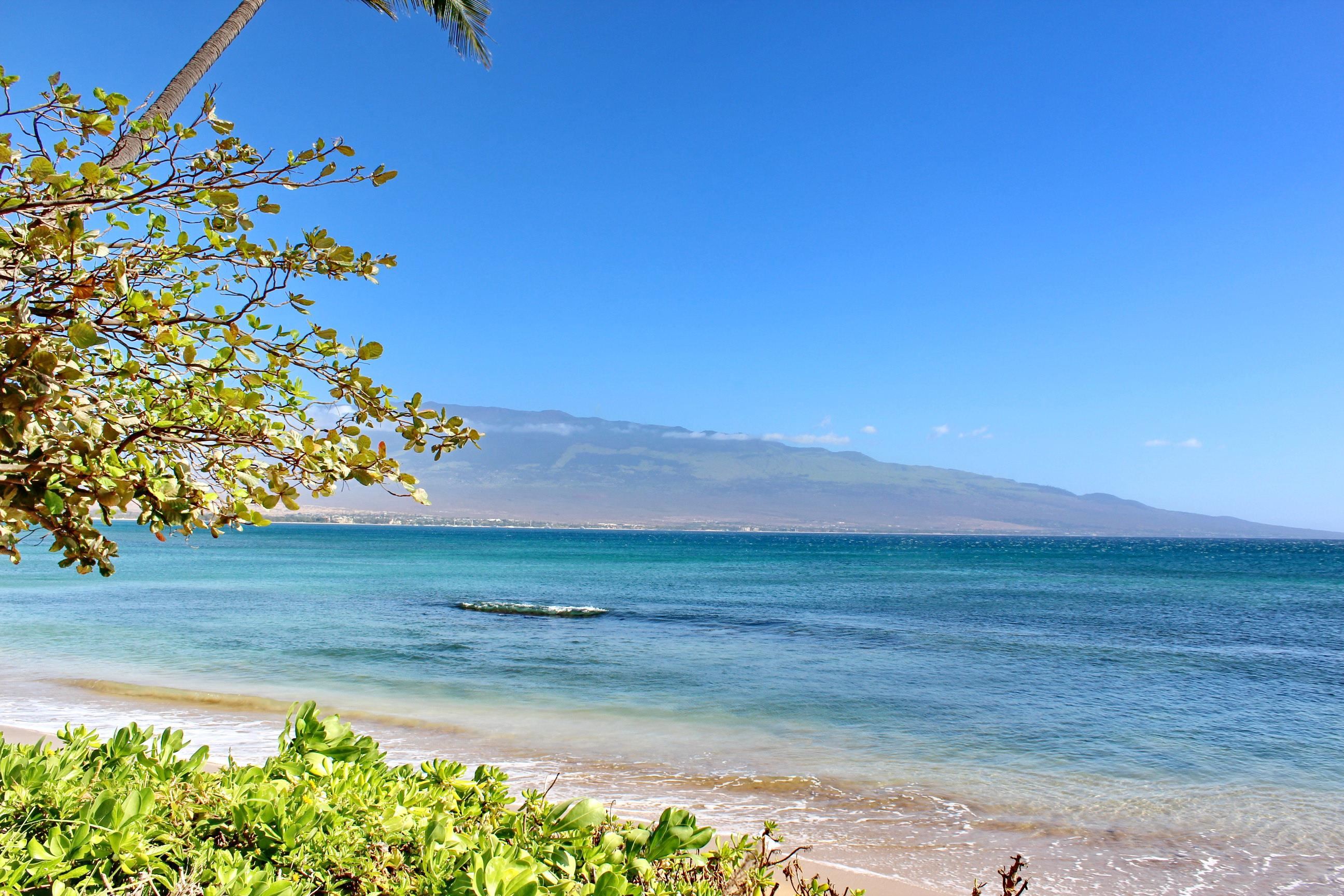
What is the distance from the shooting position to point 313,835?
2512 mm

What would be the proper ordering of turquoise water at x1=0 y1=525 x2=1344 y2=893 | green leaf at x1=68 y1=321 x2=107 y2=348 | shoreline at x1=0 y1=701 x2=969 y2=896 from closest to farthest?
green leaf at x1=68 y1=321 x2=107 y2=348
shoreline at x1=0 y1=701 x2=969 y2=896
turquoise water at x1=0 y1=525 x2=1344 y2=893

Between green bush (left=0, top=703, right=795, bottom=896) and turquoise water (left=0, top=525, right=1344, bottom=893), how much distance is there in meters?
4.37

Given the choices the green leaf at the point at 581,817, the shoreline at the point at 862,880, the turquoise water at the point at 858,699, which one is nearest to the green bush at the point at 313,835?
the green leaf at the point at 581,817

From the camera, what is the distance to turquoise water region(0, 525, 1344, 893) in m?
7.27

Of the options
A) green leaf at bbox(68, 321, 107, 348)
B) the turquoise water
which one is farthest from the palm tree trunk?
the turquoise water

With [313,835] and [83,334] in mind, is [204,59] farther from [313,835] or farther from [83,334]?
[313,835]

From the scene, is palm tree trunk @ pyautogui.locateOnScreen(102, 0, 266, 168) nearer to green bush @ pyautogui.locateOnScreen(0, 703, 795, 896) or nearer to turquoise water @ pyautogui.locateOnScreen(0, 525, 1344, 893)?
green bush @ pyautogui.locateOnScreen(0, 703, 795, 896)

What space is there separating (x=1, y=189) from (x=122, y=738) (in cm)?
215

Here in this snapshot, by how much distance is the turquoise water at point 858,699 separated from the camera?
7.27m

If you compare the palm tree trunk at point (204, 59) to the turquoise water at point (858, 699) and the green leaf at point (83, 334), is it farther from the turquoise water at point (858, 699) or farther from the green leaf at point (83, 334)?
the turquoise water at point (858, 699)

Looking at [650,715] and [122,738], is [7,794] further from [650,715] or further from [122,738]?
[650,715]

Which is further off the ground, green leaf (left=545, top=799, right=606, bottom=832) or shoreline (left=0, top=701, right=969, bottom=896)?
green leaf (left=545, top=799, right=606, bottom=832)

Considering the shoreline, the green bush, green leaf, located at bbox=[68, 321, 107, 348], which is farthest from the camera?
the shoreline

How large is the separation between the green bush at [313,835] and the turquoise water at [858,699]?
4.37 metres
